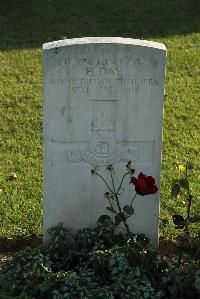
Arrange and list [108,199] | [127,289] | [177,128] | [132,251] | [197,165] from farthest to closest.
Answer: [177,128] < [197,165] < [108,199] < [132,251] < [127,289]

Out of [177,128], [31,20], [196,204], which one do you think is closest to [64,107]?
[196,204]

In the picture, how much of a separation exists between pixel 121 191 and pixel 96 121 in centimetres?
57

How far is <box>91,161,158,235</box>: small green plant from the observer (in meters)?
4.01

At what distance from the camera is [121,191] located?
462 centimetres

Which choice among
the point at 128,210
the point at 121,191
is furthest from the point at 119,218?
the point at 121,191

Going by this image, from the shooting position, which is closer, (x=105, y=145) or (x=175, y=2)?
(x=105, y=145)

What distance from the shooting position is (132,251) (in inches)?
167

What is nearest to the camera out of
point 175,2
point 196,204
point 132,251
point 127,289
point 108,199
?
point 127,289

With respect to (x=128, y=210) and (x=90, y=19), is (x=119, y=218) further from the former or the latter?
(x=90, y=19)

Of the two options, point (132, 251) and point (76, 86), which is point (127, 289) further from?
point (76, 86)

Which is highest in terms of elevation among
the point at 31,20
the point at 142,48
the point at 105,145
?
the point at 31,20

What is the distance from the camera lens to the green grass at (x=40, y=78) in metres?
5.66

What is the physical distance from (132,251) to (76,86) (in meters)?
1.18

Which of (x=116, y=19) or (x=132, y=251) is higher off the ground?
(x=116, y=19)
